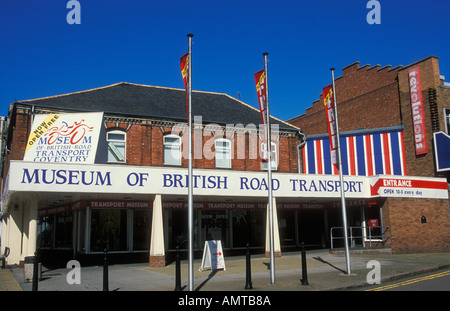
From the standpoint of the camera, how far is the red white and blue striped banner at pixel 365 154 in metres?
26.6

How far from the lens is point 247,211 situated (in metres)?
25.5

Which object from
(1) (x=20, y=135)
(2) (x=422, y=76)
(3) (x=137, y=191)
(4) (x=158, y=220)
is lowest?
(4) (x=158, y=220)

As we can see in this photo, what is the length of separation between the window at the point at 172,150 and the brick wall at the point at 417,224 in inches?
455

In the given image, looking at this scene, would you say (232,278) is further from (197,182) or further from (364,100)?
(364,100)

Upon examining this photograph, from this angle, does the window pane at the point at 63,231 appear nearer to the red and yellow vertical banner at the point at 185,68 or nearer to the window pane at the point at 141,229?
the window pane at the point at 141,229

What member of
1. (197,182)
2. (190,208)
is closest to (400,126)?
(197,182)

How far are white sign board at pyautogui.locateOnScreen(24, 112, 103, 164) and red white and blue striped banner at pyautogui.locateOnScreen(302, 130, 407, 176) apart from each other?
14.7m

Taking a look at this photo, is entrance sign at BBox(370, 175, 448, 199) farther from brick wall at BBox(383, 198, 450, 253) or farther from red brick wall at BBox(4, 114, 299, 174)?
red brick wall at BBox(4, 114, 299, 174)

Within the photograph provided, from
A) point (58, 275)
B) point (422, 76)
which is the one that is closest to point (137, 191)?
point (58, 275)

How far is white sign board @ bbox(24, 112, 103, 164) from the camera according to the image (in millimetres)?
19453

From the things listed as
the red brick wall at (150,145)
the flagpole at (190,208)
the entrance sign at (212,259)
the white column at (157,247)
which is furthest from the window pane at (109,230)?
the flagpole at (190,208)

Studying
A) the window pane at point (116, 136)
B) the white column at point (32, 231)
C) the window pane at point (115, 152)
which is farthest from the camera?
the window pane at point (116, 136)
